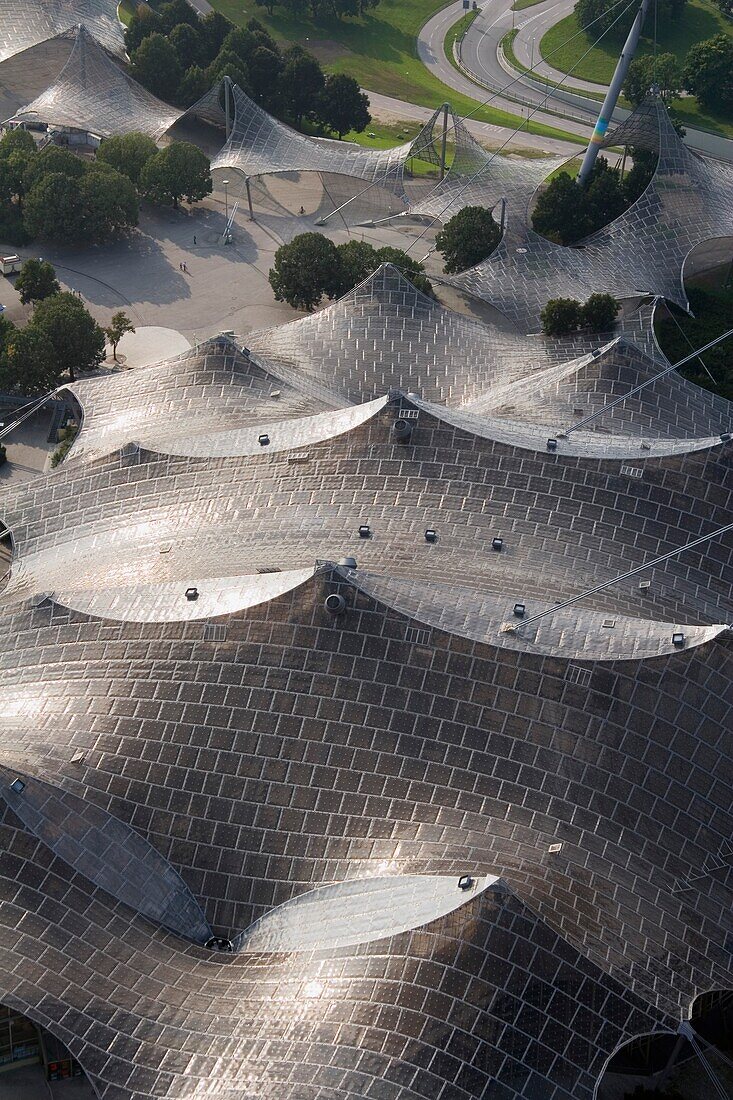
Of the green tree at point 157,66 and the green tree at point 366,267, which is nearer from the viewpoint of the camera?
the green tree at point 366,267

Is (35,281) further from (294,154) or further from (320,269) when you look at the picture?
(294,154)

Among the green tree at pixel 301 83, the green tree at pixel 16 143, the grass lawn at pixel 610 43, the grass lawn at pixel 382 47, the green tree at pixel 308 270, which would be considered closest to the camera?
the green tree at pixel 308 270

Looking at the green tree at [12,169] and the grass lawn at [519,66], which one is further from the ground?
the green tree at [12,169]

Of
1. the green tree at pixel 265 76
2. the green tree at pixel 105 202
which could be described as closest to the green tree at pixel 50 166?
the green tree at pixel 105 202

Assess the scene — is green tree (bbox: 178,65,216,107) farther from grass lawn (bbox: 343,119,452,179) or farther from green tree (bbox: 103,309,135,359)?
green tree (bbox: 103,309,135,359)

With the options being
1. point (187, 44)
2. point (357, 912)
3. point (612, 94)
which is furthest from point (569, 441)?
point (187, 44)

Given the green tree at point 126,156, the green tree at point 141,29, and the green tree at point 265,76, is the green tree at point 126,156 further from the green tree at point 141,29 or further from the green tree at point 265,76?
the green tree at point 141,29

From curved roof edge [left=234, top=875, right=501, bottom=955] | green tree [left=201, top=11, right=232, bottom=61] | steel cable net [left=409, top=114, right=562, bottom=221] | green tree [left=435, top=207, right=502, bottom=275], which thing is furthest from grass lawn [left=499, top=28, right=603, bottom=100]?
curved roof edge [left=234, top=875, right=501, bottom=955]
